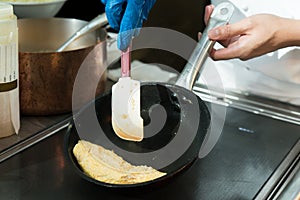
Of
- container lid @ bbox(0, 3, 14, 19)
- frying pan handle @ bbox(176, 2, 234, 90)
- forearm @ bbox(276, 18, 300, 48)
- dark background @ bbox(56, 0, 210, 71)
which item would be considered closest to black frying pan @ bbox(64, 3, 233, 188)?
frying pan handle @ bbox(176, 2, 234, 90)

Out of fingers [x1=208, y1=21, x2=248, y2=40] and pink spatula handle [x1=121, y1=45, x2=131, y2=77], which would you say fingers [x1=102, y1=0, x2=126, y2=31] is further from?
fingers [x1=208, y1=21, x2=248, y2=40]

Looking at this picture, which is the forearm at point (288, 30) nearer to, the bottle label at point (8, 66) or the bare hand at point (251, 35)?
the bare hand at point (251, 35)

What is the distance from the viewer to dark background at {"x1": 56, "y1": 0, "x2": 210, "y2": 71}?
54.3 inches

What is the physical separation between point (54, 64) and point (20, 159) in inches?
7.7

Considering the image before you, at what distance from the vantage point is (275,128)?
102cm

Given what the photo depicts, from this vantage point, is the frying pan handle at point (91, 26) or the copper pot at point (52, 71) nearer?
the copper pot at point (52, 71)

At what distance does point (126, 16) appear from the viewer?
2.81ft

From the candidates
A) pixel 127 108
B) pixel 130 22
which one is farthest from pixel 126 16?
pixel 127 108

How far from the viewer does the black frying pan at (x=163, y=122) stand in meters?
0.87

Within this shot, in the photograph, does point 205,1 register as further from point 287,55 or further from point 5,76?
point 5,76

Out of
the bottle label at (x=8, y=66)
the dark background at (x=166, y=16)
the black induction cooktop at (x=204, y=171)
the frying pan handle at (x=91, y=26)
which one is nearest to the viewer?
the black induction cooktop at (x=204, y=171)

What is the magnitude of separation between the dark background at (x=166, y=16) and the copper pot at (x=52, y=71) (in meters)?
0.29

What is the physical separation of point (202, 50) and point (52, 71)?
0.97ft

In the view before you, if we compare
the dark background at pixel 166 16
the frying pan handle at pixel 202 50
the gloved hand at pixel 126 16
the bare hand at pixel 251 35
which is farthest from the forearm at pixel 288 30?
the dark background at pixel 166 16
